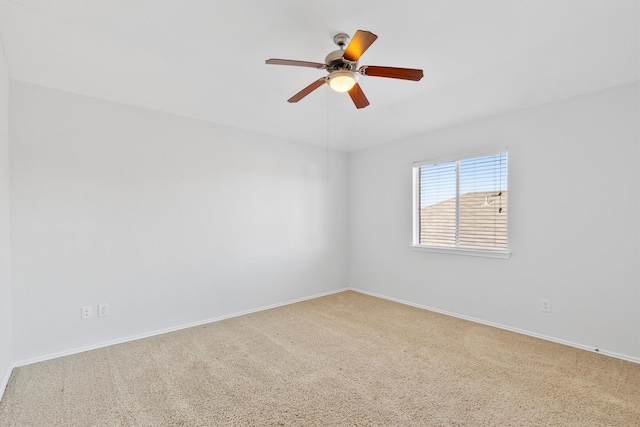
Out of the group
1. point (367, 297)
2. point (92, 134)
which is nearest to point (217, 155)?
point (92, 134)

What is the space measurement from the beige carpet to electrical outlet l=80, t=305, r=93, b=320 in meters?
0.32

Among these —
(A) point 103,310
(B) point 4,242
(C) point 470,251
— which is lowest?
(A) point 103,310

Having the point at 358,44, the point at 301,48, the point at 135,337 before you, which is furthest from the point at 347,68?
the point at 135,337

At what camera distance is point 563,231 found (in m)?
2.91

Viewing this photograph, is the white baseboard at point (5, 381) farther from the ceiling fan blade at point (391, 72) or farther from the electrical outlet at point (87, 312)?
the ceiling fan blade at point (391, 72)

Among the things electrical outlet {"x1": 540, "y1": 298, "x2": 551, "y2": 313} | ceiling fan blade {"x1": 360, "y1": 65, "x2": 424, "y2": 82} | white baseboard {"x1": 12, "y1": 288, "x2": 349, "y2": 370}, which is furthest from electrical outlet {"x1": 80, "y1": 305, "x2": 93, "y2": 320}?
electrical outlet {"x1": 540, "y1": 298, "x2": 551, "y2": 313}

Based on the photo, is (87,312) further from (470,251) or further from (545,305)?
(545,305)

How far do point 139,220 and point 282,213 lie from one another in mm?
1758

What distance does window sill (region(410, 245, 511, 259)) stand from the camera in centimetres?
330

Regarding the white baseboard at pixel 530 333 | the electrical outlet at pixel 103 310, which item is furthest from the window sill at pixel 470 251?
the electrical outlet at pixel 103 310

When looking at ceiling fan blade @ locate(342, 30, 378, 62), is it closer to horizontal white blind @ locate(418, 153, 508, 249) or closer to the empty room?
the empty room

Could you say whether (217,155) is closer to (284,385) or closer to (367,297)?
(284,385)

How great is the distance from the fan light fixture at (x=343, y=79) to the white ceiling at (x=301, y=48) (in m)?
0.38

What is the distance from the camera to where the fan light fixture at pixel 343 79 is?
219 centimetres
